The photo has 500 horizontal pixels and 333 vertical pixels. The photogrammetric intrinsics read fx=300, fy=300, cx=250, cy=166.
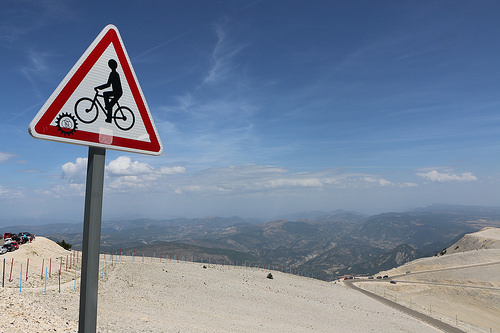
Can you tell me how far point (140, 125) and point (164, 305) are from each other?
2537cm

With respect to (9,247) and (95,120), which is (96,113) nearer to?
(95,120)

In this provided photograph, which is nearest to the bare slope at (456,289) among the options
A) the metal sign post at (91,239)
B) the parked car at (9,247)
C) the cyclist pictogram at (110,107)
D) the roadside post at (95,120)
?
the metal sign post at (91,239)

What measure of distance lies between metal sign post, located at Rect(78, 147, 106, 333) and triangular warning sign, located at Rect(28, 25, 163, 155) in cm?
20

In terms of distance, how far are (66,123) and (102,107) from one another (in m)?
0.33

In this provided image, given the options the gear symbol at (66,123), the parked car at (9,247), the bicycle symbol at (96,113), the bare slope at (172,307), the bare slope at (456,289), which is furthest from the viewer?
the bare slope at (456,289)

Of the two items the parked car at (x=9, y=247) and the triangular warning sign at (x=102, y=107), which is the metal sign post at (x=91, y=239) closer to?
the triangular warning sign at (x=102, y=107)

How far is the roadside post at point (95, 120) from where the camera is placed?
2.52 metres

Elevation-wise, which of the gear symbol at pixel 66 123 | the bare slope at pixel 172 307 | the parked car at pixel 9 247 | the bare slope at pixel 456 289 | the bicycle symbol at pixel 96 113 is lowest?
the bare slope at pixel 456 289

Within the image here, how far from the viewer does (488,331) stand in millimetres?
49125

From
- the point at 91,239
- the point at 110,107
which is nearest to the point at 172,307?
the point at 91,239

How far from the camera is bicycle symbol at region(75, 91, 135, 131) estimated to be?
103 inches

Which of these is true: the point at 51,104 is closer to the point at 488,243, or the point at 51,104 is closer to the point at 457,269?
the point at 457,269

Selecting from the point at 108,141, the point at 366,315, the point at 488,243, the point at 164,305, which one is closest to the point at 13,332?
the point at 108,141

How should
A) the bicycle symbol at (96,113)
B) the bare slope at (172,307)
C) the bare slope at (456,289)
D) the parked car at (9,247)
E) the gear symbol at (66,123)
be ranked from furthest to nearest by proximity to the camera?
the bare slope at (456,289), the parked car at (9,247), the bare slope at (172,307), the bicycle symbol at (96,113), the gear symbol at (66,123)
